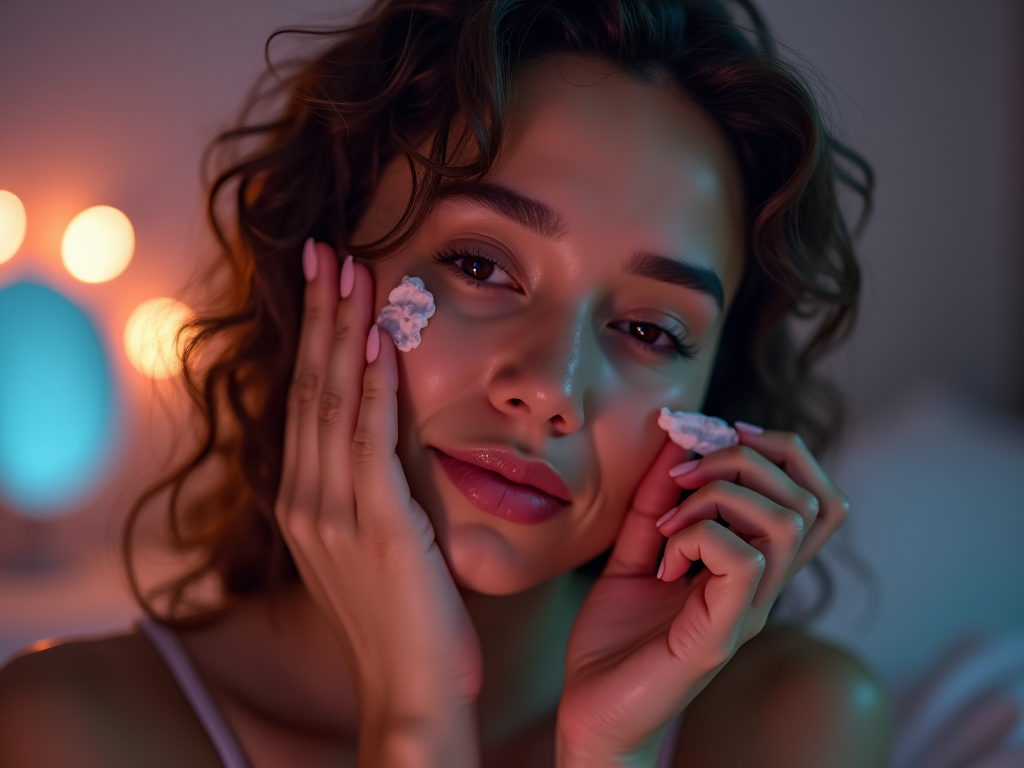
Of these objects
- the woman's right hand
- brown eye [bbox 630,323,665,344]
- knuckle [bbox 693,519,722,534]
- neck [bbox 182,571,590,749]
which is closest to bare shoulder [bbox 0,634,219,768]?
neck [bbox 182,571,590,749]

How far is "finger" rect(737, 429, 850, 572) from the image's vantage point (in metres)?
1.39

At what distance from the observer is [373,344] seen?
130cm

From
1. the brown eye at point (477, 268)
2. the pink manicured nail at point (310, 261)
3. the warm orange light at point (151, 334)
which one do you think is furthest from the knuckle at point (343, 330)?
the warm orange light at point (151, 334)

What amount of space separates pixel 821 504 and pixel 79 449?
2354 millimetres

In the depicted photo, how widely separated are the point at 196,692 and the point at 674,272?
1.04 metres

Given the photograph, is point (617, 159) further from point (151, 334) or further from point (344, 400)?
point (151, 334)

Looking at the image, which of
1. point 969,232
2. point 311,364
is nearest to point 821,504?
point 311,364

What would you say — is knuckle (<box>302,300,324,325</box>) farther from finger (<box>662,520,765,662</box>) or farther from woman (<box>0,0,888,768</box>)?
finger (<box>662,520,765,662</box>)

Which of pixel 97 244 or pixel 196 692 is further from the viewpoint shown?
pixel 97 244

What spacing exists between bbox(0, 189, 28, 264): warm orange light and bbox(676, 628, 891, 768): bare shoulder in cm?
210

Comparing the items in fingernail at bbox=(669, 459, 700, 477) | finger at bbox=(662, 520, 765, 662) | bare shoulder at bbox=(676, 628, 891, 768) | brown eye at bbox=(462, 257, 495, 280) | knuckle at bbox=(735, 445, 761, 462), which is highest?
brown eye at bbox=(462, 257, 495, 280)

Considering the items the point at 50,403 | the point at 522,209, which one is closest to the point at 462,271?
the point at 522,209

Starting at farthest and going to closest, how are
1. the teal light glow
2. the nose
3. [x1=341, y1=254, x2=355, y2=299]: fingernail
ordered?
the teal light glow < [x1=341, y1=254, x2=355, y2=299]: fingernail < the nose

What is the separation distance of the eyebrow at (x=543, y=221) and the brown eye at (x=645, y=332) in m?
0.10
